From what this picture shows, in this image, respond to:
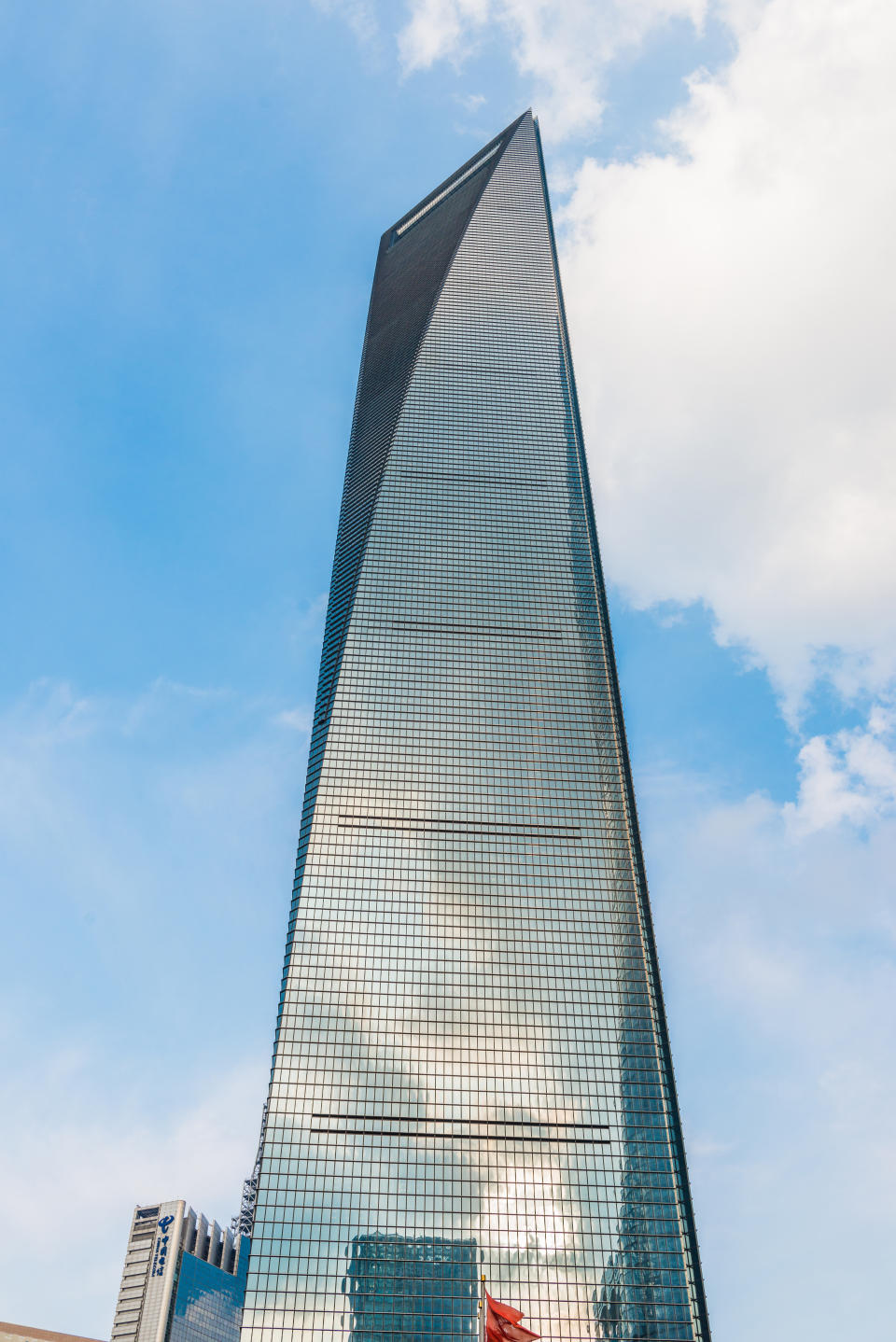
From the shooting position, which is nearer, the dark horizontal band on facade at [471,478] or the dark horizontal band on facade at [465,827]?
the dark horizontal band on facade at [465,827]

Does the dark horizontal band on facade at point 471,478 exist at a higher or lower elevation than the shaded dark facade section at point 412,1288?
higher

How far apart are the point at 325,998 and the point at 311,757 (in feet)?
115

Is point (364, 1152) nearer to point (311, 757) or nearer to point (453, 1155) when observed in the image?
point (453, 1155)

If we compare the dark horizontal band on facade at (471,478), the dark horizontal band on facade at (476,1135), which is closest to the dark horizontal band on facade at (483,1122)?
the dark horizontal band on facade at (476,1135)

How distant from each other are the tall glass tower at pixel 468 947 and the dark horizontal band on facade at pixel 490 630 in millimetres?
438

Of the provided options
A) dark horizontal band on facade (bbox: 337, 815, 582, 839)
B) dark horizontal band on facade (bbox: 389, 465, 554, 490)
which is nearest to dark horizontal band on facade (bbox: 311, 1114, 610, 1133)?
dark horizontal band on facade (bbox: 337, 815, 582, 839)

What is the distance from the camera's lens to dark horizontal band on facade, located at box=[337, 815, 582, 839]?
465 ft

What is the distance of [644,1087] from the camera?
412 ft

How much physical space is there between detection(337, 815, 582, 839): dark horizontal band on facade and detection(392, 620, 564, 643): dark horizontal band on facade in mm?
31112

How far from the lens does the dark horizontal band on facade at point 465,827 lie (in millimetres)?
141750

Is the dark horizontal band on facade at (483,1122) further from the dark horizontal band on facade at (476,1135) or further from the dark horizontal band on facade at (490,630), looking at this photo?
the dark horizontal band on facade at (490,630)

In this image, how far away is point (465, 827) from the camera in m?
144

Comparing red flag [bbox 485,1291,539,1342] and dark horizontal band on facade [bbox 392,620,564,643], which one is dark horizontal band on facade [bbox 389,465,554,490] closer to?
dark horizontal band on facade [bbox 392,620,564,643]

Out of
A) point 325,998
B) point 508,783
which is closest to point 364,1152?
point 325,998
